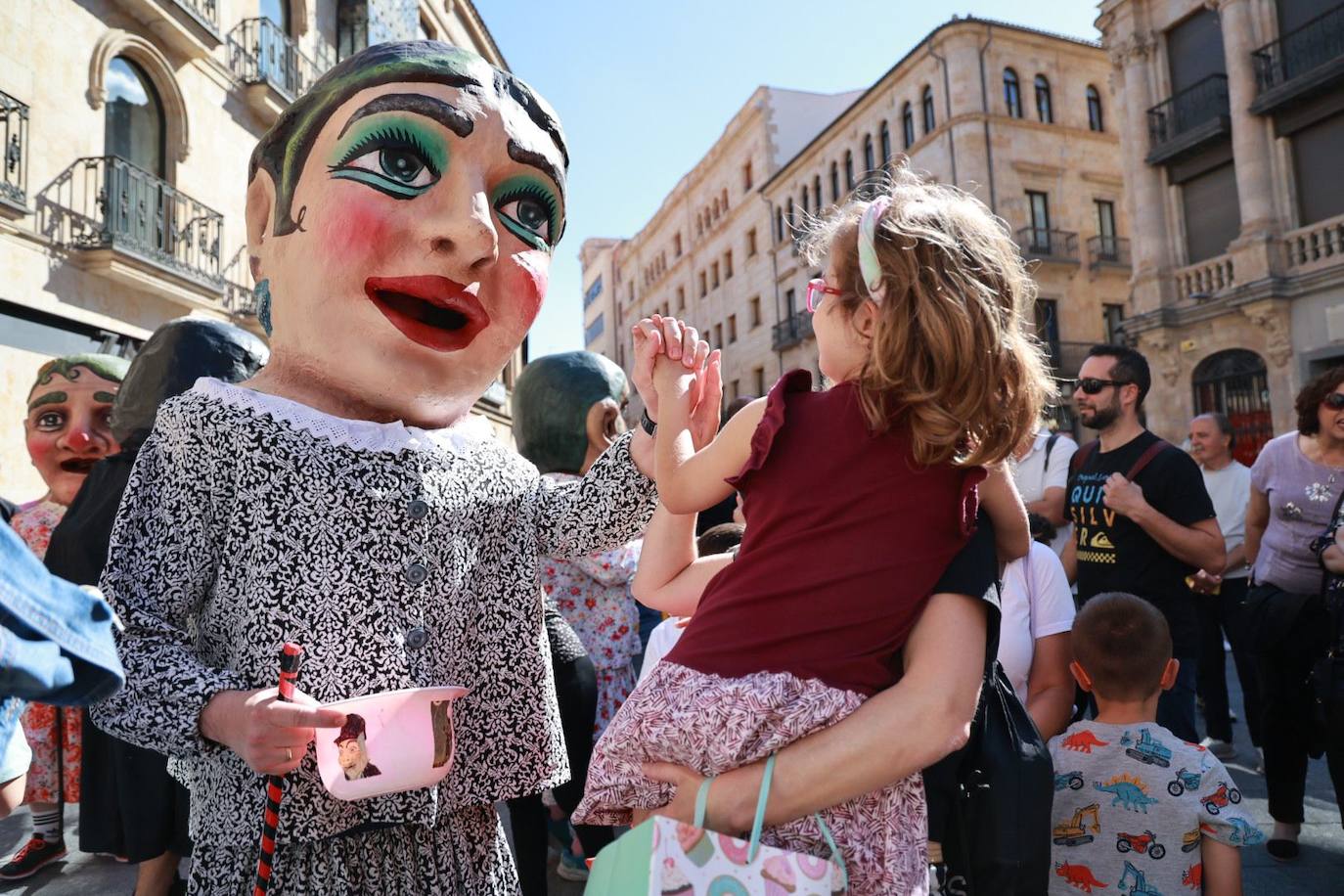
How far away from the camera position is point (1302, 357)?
1395 cm

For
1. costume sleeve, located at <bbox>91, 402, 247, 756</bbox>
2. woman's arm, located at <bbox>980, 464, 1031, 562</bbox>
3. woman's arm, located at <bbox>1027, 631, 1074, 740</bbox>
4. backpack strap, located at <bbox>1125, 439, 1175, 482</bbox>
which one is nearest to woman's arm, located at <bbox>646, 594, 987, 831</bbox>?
woman's arm, located at <bbox>980, 464, 1031, 562</bbox>

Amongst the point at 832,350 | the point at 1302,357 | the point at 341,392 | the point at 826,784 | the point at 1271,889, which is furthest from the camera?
the point at 1302,357

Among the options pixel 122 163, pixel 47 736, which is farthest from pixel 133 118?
pixel 47 736

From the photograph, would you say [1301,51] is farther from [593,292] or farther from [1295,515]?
[593,292]

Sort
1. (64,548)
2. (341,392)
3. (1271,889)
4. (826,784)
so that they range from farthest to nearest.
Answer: (1271,889) < (64,548) < (341,392) < (826,784)

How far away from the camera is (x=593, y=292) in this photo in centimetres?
5122

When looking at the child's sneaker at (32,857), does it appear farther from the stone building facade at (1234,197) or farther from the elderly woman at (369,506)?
the stone building facade at (1234,197)

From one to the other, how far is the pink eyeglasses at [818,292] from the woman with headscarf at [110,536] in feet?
5.18

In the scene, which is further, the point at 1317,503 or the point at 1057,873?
the point at 1317,503

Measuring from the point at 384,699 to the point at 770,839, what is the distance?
62cm

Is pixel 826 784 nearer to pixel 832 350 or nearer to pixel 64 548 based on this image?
pixel 832 350

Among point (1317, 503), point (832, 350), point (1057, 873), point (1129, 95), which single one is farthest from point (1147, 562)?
point (1129, 95)

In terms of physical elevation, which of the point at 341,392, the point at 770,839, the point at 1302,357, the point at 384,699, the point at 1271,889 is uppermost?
the point at 1302,357

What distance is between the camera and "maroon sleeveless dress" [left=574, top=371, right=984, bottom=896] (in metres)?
1.31
